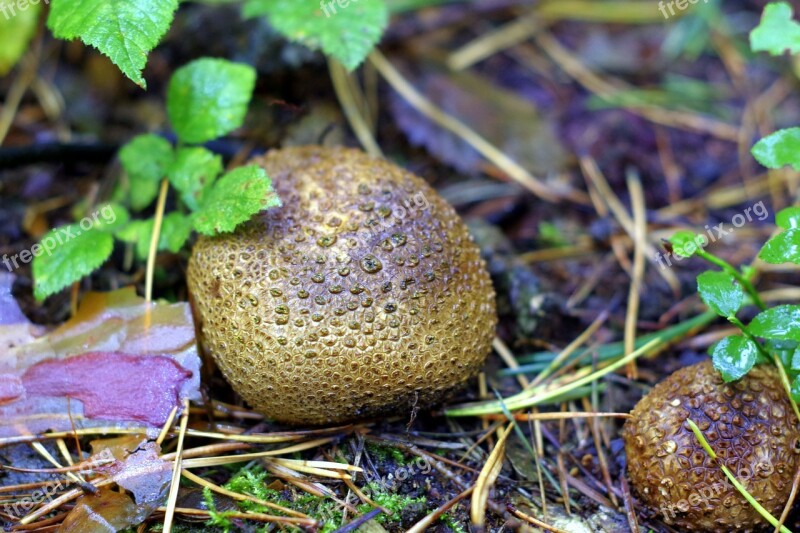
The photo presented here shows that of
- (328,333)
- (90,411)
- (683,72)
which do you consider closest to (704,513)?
(328,333)

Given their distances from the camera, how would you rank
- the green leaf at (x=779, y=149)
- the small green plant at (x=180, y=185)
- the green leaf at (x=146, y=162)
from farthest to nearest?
the green leaf at (x=146, y=162), the small green plant at (x=180, y=185), the green leaf at (x=779, y=149)

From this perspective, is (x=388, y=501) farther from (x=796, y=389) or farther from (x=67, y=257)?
(x=67, y=257)

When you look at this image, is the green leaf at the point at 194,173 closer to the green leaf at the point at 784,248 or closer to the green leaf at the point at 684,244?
the green leaf at the point at 684,244

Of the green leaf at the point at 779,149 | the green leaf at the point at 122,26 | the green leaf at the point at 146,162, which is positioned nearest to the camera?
the green leaf at the point at 122,26

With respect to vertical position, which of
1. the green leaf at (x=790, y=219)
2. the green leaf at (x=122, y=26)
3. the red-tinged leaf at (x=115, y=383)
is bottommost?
the red-tinged leaf at (x=115, y=383)

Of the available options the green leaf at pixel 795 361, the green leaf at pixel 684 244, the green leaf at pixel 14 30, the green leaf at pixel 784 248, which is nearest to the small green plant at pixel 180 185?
the green leaf at pixel 14 30

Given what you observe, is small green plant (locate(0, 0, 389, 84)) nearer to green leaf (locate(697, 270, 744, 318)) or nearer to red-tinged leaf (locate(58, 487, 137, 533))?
red-tinged leaf (locate(58, 487, 137, 533))

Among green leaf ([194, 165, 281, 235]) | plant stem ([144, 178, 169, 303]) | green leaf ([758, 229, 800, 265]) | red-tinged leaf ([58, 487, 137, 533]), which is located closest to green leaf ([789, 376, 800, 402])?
green leaf ([758, 229, 800, 265])
